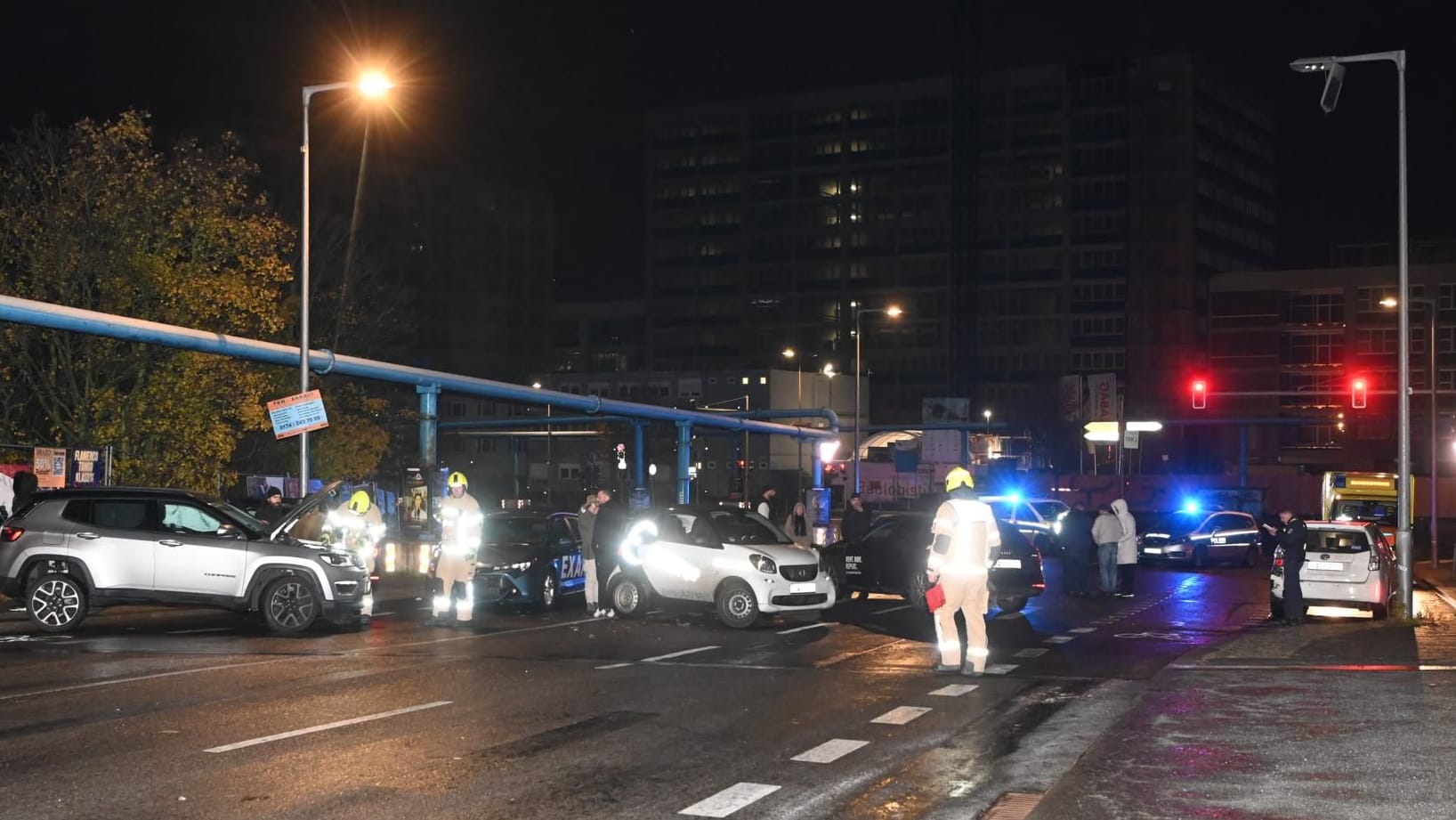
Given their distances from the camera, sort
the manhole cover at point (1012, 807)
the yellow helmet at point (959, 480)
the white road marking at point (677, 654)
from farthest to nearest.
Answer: the white road marking at point (677, 654), the yellow helmet at point (959, 480), the manhole cover at point (1012, 807)

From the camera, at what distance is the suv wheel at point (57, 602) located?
17406 mm

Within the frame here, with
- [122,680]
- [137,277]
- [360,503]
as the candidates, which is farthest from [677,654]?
[137,277]

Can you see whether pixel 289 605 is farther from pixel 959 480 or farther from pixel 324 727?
pixel 959 480

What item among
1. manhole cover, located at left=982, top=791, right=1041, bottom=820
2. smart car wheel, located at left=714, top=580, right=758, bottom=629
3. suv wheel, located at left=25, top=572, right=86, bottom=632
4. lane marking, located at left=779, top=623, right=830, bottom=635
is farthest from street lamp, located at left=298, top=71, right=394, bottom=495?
manhole cover, located at left=982, top=791, right=1041, bottom=820

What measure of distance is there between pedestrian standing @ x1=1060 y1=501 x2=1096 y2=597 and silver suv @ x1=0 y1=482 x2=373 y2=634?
13.0 m

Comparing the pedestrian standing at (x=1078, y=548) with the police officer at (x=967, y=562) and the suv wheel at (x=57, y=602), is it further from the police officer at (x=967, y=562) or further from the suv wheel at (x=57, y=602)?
the suv wheel at (x=57, y=602)

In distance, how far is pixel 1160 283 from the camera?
120 meters

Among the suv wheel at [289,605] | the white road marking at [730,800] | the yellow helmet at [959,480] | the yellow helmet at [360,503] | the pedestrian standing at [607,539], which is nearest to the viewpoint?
the white road marking at [730,800]

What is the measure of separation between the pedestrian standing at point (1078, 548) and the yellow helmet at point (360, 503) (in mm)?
11812

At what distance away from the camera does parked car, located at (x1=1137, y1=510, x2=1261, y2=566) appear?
3619 centimetres

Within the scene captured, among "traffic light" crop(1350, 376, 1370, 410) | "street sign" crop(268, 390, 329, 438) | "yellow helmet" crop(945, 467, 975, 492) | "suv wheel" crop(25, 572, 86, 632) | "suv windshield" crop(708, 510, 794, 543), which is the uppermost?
"traffic light" crop(1350, 376, 1370, 410)

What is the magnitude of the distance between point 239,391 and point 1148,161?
10322cm

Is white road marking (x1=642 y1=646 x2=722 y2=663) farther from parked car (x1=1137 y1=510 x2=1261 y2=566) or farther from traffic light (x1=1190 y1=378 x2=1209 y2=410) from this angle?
traffic light (x1=1190 y1=378 x2=1209 y2=410)

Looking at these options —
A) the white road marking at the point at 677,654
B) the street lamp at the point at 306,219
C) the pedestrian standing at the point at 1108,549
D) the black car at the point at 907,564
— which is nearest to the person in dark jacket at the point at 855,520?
the black car at the point at 907,564
